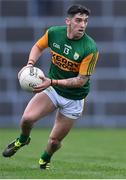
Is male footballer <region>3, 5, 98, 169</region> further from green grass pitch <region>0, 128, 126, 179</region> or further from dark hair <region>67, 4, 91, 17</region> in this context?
green grass pitch <region>0, 128, 126, 179</region>

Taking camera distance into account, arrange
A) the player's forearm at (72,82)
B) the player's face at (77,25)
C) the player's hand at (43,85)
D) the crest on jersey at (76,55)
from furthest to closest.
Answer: the crest on jersey at (76,55) → the player's face at (77,25) → the player's forearm at (72,82) → the player's hand at (43,85)

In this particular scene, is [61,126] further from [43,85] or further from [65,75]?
[43,85]

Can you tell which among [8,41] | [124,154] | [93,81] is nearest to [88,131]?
[93,81]

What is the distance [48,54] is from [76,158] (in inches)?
390

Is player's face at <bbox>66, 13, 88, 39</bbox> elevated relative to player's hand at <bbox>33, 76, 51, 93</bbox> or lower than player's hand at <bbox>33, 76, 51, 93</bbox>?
elevated

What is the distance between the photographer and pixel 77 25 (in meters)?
12.7

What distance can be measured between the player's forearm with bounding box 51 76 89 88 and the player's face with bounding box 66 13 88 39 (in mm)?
608

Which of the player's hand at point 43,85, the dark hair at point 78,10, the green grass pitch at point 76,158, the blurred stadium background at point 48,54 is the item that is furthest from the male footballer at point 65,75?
the blurred stadium background at point 48,54

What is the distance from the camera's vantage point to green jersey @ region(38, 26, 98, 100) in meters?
12.7

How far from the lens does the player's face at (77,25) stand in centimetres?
1266

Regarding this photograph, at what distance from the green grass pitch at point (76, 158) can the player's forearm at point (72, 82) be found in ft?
3.88

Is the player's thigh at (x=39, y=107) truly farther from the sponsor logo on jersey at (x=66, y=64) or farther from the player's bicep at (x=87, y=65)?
the player's bicep at (x=87, y=65)

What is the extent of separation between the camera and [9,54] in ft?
84.7

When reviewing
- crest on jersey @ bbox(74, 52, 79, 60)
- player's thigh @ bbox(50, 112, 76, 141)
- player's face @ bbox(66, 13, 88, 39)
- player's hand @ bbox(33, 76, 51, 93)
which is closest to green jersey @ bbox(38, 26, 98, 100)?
crest on jersey @ bbox(74, 52, 79, 60)
